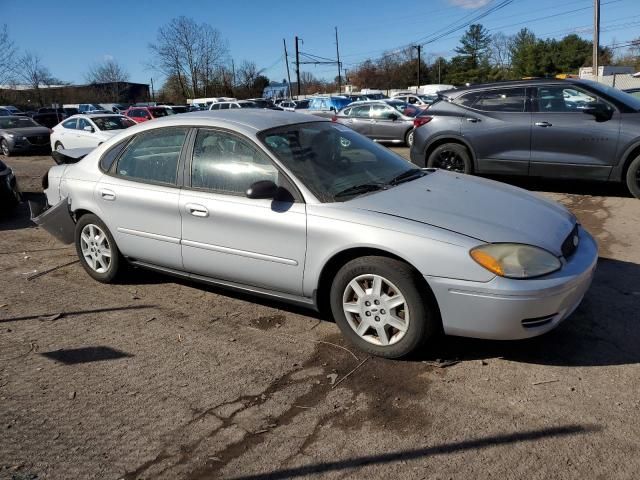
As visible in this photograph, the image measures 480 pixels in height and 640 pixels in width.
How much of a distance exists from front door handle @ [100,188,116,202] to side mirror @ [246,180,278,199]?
1.59m

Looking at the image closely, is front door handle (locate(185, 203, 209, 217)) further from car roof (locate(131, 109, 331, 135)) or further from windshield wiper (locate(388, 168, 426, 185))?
windshield wiper (locate(388, 168, 426, 185))

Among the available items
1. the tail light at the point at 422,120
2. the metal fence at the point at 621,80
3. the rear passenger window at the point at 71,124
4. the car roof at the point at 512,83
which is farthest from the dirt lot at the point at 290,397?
the metal fence at the point at 621,80

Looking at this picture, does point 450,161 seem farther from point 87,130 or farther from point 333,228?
point 87,130

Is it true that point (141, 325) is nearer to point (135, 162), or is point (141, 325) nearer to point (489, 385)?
point (135, 162)

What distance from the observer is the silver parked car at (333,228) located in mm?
3090

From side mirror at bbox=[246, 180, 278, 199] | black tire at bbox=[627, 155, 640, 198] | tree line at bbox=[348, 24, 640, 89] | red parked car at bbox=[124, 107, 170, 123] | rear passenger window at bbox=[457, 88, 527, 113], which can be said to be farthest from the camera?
tree line at bbox=[348, 24, 640, 89]

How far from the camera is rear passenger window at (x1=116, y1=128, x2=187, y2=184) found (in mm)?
4277

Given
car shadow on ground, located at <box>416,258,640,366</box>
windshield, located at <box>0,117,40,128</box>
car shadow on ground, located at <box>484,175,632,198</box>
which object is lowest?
car shadow on ground, located at <box>416,258,640,366</box>

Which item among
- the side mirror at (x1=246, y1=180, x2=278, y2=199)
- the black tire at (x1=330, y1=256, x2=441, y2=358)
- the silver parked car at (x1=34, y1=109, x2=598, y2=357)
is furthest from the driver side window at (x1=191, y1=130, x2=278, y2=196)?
the black tire at (x1=330, y1=256, x2=441, y2=358)

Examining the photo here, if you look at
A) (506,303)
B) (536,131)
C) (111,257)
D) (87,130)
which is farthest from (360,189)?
(87,130)

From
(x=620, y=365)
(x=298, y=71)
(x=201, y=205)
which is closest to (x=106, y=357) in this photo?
(x=201, y=205)

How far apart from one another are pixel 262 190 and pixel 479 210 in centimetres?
144

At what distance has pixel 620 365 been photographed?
3.23 meters

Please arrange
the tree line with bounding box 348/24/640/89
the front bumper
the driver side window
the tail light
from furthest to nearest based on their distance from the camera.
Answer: the tree line with bounding box 348/24/640/89 → the tail light → the driver side window → the front bumper
